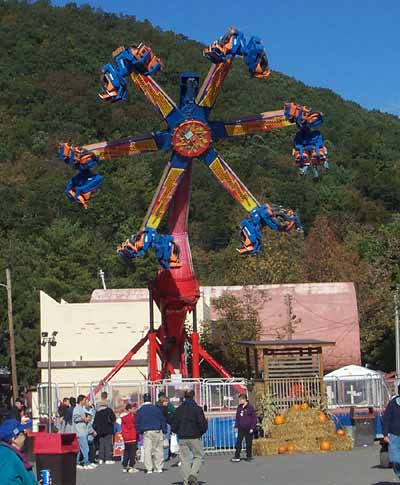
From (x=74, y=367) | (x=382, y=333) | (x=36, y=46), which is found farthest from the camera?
(x=36, y=46)

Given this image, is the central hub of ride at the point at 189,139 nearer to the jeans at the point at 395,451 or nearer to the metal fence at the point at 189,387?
the metal fence at the point at 189,387

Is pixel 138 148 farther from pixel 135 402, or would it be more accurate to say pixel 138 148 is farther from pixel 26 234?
pixel 26 234

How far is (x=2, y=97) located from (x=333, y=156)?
36.3m

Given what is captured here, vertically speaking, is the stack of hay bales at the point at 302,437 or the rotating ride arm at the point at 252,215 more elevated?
the rotating ride arm at the point at 252,215

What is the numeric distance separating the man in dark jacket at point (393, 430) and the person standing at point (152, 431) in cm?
681

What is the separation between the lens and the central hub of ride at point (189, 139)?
103 feet

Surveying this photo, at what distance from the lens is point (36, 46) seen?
141m

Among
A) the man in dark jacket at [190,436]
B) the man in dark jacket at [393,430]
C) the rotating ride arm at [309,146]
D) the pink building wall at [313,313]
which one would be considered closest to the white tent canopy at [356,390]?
the rotating ride arm at [309,146]

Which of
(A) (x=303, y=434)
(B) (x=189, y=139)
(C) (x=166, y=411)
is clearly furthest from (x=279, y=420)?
(B) (x=189, y=139)

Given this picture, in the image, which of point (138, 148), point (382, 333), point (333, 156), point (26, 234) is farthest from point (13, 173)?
point (138, 148)

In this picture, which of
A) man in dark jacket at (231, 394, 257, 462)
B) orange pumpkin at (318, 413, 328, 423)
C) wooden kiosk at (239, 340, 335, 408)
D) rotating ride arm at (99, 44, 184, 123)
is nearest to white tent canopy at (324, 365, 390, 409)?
wooden kiosk at (239, 340, 335, 408)

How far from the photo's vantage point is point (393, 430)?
16.6 metres

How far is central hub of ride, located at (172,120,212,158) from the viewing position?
1240 inches

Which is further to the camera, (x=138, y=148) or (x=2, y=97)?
(x=2, y=97)
